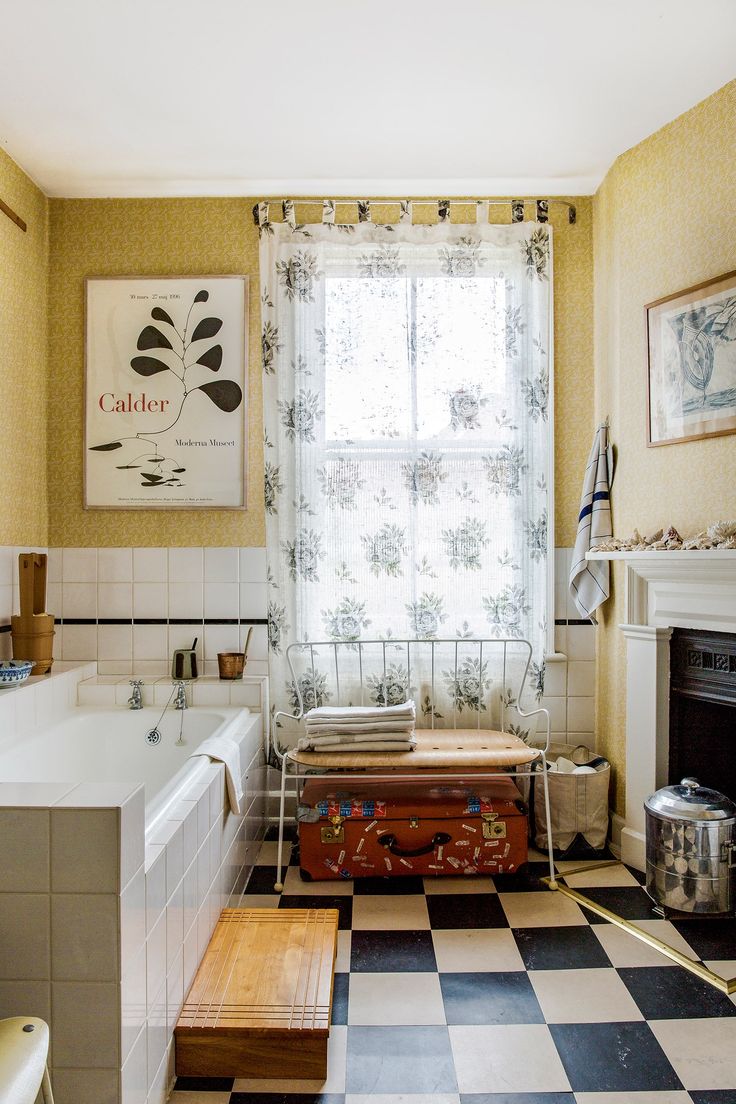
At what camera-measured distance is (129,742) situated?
9.78 ft

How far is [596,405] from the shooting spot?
3.22 meters

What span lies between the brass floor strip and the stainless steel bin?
17 centimetres

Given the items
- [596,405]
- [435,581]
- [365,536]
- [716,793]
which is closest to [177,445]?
[365,536]

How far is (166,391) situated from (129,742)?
1460mm

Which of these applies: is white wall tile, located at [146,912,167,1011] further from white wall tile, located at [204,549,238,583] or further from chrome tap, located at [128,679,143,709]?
white wall tile, located at [204,549,238,583]

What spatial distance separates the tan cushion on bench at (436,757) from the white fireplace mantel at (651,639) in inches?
17.5

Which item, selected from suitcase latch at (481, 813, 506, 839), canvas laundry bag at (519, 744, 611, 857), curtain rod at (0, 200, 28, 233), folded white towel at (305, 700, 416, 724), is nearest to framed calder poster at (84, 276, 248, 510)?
curtain rod at (0, 200, 28, 233)

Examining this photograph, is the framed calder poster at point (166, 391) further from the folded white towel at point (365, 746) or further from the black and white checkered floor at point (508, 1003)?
the black and white checkered floor at point (508, 1003)

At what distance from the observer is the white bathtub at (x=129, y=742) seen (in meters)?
2.78

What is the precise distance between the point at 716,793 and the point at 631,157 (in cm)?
235

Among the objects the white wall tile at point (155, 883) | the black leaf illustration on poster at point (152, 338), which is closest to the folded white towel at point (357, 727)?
the white wall tile at point (155, 883)

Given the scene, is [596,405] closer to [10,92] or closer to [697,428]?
[697,428]

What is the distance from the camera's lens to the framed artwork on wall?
245 cm

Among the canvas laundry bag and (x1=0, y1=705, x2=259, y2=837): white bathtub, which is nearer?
(x1=0, y1=705, x2=259, y2=837): white bathtub
